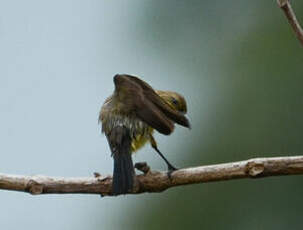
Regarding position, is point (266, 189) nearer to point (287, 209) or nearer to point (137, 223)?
point (287, 209)

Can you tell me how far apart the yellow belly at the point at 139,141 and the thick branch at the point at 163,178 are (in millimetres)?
460

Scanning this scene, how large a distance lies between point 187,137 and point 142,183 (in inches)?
189

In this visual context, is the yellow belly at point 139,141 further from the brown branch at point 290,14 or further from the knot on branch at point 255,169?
the brown branch at point 290,14

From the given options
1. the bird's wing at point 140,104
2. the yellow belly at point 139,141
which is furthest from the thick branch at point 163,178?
the yellow belly at point 139,141

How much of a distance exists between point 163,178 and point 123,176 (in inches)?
8.4

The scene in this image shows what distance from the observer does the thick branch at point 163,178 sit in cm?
482

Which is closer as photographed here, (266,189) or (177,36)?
(266,189)

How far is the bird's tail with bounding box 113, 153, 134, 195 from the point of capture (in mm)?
5191

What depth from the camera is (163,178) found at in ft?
16.9

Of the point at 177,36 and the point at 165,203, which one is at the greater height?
the point at 177,36

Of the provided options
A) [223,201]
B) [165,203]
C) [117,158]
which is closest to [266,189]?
[223,201]

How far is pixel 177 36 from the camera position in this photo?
13.9m

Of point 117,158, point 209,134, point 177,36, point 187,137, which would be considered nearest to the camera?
point 117,158

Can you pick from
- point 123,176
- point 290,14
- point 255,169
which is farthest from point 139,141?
point 290,14
